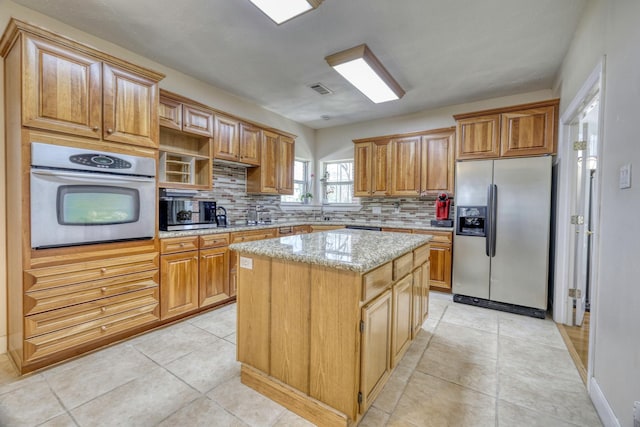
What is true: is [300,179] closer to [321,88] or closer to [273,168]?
[273,168]

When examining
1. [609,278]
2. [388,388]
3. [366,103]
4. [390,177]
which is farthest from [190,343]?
[366,103]

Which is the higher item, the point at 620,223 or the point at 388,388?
the point at 620,223

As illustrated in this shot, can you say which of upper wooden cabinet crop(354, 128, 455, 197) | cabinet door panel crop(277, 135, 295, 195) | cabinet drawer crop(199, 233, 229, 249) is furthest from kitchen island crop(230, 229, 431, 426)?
cabinet door panel crop(277, 135, 295, 195)

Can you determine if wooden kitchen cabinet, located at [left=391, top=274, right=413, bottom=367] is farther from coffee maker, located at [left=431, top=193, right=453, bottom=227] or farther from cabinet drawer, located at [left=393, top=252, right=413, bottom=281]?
coffee maker, located at [left=431, top=193, right=453, bottom=227]

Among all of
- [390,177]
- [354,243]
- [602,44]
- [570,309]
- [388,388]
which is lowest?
[388,388]

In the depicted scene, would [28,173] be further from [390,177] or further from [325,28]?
[390,177]

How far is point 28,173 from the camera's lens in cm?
188

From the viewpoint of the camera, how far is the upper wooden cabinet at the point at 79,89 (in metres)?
1.87

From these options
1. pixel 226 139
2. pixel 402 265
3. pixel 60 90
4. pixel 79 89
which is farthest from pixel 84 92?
pixel 402 265

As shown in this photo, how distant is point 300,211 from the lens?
533cm

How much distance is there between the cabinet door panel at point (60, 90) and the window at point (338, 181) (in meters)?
3.87

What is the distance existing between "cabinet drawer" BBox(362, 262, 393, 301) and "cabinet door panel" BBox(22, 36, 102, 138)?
92.2 inches

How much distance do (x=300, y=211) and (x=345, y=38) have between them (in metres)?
3.27

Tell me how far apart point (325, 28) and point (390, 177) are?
2536 mm
